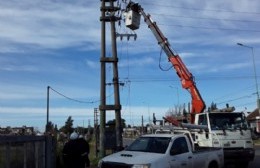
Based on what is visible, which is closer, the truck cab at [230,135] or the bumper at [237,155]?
the bumper at [237,155]

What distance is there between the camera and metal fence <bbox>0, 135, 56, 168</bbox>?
520 inches

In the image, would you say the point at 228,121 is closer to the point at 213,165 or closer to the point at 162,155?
the point at 213,165

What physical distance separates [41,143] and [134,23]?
11.3 m

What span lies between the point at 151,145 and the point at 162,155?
103 cm

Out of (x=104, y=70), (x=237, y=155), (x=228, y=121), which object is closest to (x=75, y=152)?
(x=237, y=155)

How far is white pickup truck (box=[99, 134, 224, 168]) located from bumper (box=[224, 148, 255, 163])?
3.98 m

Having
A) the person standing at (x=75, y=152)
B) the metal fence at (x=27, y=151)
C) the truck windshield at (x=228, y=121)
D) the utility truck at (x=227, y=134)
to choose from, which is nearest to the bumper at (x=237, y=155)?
the utility truck at (x=227, y=134)

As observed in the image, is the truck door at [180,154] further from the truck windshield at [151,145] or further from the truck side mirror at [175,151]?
the truck windshield at [151,145]

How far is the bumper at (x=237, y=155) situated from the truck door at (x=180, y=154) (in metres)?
5.88

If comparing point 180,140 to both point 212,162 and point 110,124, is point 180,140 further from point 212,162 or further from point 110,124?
point 110,124

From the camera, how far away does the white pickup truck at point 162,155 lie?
40.8 feet

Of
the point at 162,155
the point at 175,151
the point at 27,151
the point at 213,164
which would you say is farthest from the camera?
the point at 213,164

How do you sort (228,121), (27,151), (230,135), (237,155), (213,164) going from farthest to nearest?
1. (228,121)
2. (230,135)
3. (237,155)
4. (213,164)
5. (27,151)

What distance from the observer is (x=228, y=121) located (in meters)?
20.6
